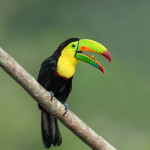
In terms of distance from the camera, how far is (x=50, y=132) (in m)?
5.68

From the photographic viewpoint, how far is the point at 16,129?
13.4 m

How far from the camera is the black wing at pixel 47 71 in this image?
5.55m

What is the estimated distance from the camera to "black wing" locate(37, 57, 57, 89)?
5.55 metres

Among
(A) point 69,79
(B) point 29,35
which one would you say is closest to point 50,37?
(B) point 29,35

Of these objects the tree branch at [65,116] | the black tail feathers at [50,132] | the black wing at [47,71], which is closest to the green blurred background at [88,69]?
the black tail feathers at [50,132]

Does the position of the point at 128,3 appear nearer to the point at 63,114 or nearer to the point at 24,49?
the point at 24,49

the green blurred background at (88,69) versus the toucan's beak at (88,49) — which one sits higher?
the green blurred background at (88,69)

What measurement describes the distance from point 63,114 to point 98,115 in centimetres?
1059

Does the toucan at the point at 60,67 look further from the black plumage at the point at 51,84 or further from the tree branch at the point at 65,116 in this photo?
the tree branch at the point at 65,116

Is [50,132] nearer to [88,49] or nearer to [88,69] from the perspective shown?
[88,49]

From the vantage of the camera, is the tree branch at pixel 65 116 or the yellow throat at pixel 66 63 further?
the yellow throat at pixel 66 63

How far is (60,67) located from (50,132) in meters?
0.75

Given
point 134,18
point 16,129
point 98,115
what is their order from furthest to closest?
point 134,18
point 98,115
point 16,129

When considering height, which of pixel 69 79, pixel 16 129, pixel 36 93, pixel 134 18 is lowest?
pixel 36 93
